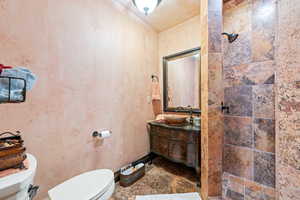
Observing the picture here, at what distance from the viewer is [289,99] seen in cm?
101

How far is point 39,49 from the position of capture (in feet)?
3.71

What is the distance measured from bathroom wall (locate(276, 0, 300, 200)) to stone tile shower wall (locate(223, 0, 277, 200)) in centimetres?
31

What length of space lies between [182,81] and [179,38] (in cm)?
79

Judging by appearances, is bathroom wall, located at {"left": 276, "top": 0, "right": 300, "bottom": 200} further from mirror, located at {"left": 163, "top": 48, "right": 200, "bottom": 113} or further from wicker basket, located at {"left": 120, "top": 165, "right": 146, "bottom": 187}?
wicker basket, located at {"left": 120, "top": 165, "right": 146, "bottom": 187}

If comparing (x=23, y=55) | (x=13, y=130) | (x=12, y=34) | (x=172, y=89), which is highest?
(x=12, y=34)

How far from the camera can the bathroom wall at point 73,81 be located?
1.06 metres

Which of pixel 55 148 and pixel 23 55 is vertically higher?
pixel 23 55

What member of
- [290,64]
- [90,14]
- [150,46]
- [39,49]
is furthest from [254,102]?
[39,49]

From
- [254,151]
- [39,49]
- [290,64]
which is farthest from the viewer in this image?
[254,151]

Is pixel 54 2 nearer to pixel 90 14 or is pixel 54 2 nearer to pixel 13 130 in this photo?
pixel 90 14

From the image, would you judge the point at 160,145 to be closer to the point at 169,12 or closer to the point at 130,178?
the point at 130,178

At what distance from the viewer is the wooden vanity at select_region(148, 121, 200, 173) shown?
5.41 ft

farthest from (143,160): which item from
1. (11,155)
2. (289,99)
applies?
(289,99)

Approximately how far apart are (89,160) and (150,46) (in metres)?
2.10
